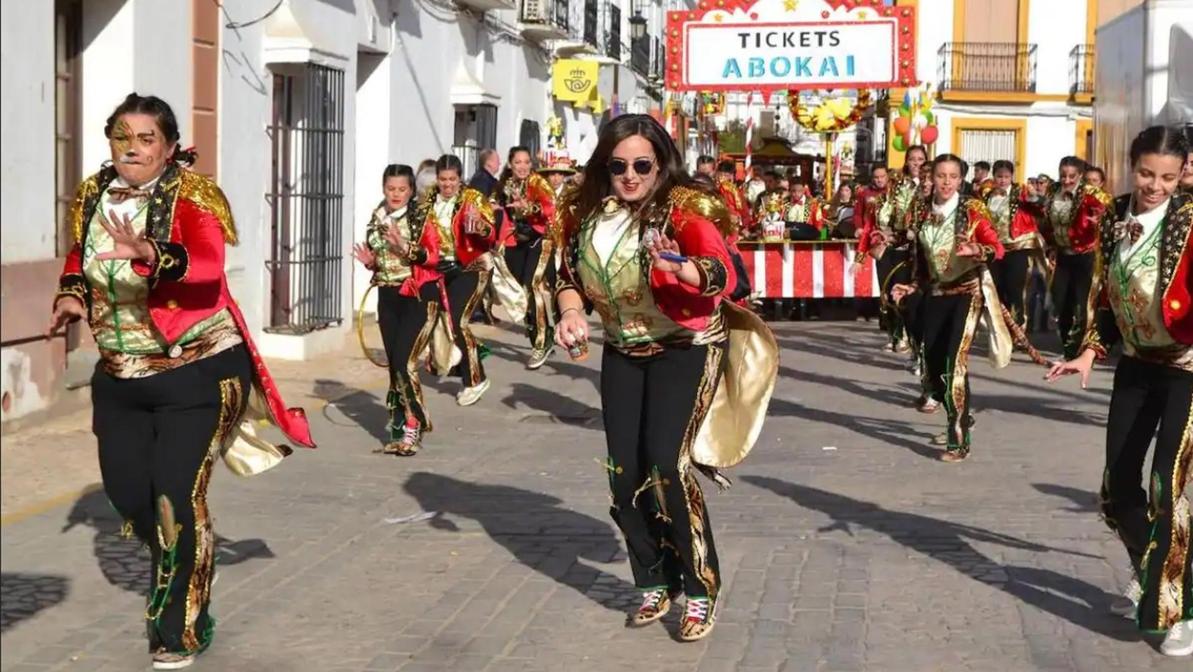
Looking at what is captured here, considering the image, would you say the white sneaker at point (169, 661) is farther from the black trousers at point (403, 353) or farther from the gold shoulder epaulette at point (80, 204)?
the black trousers at point (403, 353)

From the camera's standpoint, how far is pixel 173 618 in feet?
19.2

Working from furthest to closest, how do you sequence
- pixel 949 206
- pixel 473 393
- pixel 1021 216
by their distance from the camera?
pixel 1021 216 → pixel 473 393 → pixel 949 206

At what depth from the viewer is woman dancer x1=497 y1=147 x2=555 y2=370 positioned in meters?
15.5

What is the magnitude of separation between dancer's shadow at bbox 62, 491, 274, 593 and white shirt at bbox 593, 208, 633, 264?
2098mm

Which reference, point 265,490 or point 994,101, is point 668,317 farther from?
point 994,101

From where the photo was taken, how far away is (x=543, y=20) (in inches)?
1059

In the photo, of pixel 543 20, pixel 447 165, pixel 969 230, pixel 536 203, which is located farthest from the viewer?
pixel 543 20

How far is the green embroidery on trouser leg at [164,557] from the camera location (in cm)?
584

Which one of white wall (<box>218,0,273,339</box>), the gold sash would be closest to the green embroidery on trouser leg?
the gold sash

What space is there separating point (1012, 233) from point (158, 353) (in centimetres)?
1303

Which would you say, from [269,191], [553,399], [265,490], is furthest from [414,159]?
[265,490]

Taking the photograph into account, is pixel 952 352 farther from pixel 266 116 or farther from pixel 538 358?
pixel 266 116

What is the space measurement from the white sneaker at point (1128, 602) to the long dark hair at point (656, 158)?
7.29 ft

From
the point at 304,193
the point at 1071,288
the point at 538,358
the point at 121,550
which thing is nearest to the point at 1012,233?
the point at 1071,288
